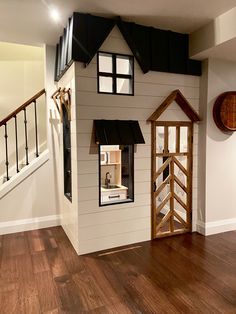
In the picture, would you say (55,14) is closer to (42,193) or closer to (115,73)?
(115,73)

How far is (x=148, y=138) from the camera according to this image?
12.0 feet

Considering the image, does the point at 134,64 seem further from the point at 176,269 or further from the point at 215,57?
the point at 176,269

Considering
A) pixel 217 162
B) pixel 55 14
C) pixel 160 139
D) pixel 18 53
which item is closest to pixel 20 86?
pixel 18 53

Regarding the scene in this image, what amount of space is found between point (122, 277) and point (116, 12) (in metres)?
3.28

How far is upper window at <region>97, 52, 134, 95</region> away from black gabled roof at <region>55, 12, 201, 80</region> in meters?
0.18

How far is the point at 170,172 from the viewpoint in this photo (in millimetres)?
3914

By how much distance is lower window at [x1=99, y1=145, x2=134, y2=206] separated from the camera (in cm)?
361

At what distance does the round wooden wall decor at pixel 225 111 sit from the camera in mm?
3828

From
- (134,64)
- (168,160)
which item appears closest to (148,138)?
(168,160)

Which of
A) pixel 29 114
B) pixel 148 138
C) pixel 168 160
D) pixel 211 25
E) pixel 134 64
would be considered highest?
pixel 211 25

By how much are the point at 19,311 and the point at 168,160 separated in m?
2.76

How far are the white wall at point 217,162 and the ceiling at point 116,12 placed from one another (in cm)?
84

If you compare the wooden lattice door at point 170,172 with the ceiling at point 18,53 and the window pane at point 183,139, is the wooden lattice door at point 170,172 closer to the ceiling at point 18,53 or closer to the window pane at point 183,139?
the window pane at point 183,139

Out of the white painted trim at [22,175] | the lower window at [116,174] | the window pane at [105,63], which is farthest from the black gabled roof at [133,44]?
the white painted trim at [22,175]
